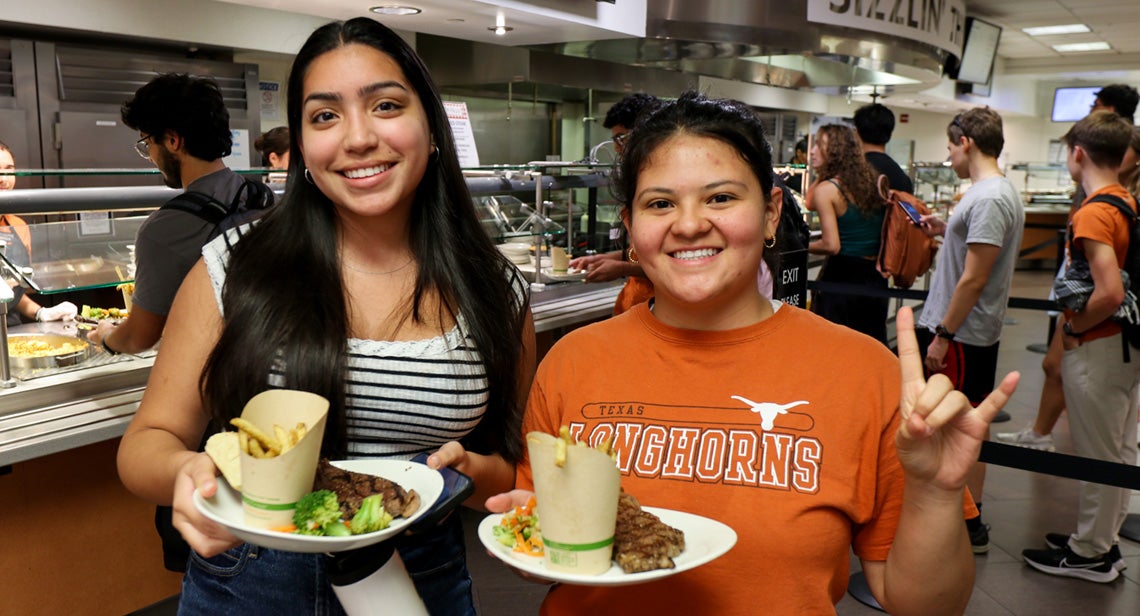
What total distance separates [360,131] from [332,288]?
28cm

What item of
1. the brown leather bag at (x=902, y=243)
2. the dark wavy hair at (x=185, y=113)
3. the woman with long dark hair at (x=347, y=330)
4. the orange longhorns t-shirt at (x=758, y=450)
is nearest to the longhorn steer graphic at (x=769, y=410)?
the orange longhorns t-shirt at (x=758, y=450)

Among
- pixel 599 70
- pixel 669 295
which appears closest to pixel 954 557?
pixel 669 295

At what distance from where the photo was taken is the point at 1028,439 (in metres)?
5.23

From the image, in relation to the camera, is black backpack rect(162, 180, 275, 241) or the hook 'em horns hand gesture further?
black backpack rect(162, 180, 275, 241)

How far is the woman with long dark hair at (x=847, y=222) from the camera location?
486 centimetres

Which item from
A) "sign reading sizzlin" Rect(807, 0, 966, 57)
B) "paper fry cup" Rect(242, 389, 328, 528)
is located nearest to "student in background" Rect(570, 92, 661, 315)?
"paper fry cup" Rect(242, 389, 328, 528)

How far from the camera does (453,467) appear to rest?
1410mm

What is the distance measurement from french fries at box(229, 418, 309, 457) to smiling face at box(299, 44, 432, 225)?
478 millimetres

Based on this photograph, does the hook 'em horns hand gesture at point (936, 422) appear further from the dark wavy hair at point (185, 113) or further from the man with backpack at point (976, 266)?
the man with backpack at point (976, 266)

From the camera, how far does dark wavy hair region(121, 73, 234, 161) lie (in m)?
2.69

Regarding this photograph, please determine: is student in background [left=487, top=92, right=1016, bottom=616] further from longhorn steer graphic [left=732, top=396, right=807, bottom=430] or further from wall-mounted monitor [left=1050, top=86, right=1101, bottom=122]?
wall-mounted monitor [left=1050, top=86, right=1101, bottom=122]

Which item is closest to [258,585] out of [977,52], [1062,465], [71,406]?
[71,406]

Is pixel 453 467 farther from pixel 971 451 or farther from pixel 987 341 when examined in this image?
pixel 987 341

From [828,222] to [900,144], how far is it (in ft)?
40.3
